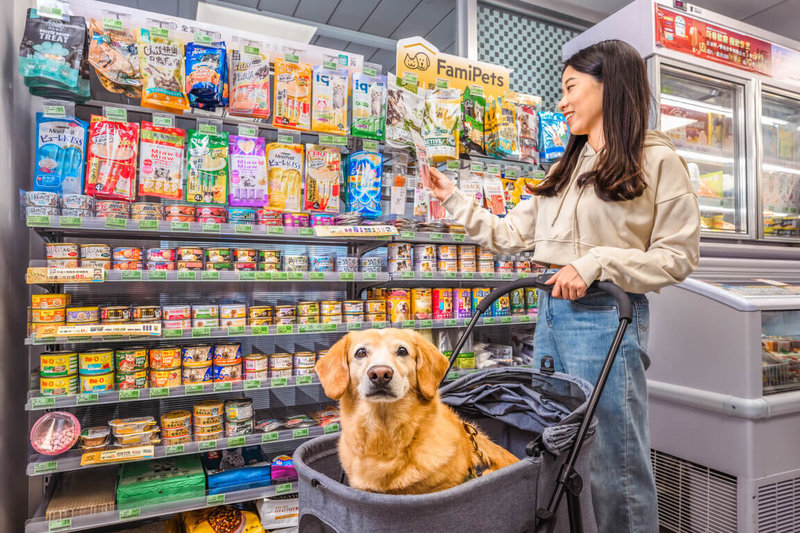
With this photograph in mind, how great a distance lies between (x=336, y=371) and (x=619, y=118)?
1.27 m

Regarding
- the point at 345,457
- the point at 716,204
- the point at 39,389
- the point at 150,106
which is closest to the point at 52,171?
the point at 150,106

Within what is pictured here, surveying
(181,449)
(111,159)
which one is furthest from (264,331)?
(111,159)

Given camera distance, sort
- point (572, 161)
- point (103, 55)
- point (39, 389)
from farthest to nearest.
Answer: point (103, 55) → point (39, 389) → point (572, 161)

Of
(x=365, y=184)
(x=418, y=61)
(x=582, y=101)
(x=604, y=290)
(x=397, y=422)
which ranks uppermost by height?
(x=418, y=61)

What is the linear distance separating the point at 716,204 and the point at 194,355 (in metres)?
3.94

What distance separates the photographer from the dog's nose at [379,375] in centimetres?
122

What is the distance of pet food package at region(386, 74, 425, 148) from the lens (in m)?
2.82

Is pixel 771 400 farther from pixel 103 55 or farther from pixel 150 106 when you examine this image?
pixel 103 55

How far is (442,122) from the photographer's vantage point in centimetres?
296

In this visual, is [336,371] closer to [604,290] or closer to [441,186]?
[604,290]

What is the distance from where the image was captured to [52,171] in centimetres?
219

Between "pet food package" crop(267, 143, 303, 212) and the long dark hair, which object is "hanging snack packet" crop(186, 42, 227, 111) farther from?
the long dark hair

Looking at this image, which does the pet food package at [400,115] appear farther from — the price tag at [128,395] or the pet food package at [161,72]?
the price tag at [128,395]

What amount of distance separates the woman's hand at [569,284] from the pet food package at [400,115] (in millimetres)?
1658
